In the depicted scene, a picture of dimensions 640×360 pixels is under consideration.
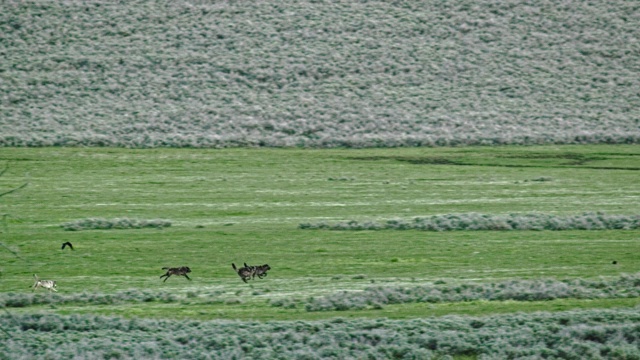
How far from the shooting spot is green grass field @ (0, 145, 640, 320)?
18375 mm

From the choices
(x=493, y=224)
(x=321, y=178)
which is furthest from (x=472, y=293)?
(x=321, y=178)

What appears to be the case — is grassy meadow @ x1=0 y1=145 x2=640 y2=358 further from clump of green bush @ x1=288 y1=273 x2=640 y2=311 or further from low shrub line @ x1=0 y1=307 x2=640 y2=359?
low shrub line @ x1=0 y1=307 x2=640 y2=359

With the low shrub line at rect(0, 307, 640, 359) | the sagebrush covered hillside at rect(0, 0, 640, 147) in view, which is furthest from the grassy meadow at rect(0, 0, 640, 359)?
the sagebrush covered hillside at rect(0, 0, 640, 147)

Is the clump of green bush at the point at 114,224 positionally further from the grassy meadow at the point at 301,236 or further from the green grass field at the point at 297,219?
the green grass field at the point at 297,219

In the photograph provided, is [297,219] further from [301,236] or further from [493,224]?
[493,224]

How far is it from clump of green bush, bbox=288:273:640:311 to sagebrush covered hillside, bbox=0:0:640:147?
106 feet

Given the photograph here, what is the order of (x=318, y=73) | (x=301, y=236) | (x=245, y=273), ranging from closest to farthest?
1. (x=245, y=273)
2. (x=301, y=236)
3. (x=318, y=73)

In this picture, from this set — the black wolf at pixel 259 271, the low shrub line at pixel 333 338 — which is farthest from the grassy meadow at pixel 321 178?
the black wolf at pixel 259 271

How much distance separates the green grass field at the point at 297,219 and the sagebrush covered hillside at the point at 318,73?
4.51 metres

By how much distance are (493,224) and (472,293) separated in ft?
31.3

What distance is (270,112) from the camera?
5584 cm

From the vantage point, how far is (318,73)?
204ft

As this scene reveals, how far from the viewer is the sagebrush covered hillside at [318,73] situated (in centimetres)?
5262

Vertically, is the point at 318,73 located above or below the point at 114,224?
above
